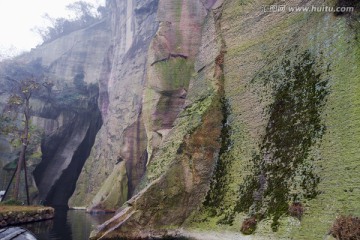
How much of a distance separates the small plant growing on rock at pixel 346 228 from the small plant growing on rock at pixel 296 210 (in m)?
2.22

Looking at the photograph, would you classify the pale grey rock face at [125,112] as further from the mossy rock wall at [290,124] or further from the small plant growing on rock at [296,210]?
the small plant growing on rock at [296,210]

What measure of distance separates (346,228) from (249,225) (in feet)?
19.1

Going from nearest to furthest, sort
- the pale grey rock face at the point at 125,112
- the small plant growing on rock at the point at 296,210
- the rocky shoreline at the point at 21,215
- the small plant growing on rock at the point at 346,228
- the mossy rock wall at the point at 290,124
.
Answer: the small plant growing on rock at the point at 346,228
the mossy rock wall at the point at 290,124
the small plant growing on rock at the point at 296,210
the rocky shoreline at the point at 21,215
the pale grey rock face at the point at 125,112

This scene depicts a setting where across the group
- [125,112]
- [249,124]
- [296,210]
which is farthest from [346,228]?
[125,112]

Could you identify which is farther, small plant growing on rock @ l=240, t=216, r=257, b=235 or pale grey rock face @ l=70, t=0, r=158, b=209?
pale grey rock face @ l=70, t=0, r=158, b=209

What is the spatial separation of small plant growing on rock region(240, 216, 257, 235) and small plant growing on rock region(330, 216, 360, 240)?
4.72 meters

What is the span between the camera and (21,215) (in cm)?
2852

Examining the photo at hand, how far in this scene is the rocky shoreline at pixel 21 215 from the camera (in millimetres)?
26703

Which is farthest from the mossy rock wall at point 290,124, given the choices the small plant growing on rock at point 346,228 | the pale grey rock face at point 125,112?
the pale grey rock face at point 125,112

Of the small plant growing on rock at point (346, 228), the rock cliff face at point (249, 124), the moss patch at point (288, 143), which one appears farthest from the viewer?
the moss patch at point (288, 143)

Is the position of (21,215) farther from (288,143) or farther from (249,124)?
(288,143)

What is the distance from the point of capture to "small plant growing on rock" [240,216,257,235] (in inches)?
695

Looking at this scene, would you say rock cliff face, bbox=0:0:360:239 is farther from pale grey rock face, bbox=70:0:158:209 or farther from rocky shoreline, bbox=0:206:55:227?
rocky shoreline, bbox=0:206:55:227

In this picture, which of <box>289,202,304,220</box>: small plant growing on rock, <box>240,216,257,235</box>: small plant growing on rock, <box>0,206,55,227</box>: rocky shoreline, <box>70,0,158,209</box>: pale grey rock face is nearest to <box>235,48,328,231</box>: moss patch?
<box>289,202,304,220</box>: small plant growing on rock
